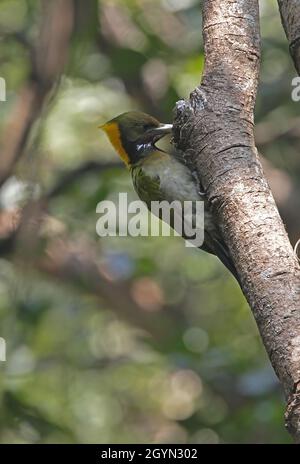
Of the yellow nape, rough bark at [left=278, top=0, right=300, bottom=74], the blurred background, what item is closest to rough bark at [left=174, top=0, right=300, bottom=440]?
rough bark at [left=278, top=0, right=300, bottom=74]

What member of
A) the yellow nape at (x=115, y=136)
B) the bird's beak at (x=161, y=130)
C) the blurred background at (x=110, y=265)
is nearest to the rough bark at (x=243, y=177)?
the blurred background at (x=110, y=265)

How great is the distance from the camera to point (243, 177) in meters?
2.13

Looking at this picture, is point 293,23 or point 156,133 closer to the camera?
point 293,23

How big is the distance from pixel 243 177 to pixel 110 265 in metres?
4.05

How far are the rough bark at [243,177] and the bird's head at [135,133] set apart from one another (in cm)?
142

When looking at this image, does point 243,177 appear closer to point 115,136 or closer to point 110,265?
point 115,136

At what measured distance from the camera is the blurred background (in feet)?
14.1

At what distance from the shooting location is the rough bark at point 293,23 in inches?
94.8

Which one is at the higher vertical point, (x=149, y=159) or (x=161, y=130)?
(x=161, y=130)

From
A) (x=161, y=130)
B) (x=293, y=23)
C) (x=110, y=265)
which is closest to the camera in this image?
(x=293, y=23)

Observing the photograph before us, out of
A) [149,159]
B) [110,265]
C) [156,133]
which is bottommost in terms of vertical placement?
[110,265]

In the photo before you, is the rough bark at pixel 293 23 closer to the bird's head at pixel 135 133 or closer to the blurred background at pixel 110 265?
the blurred background at pixel 110 265

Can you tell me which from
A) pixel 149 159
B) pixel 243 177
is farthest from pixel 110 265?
pixel 243 177
